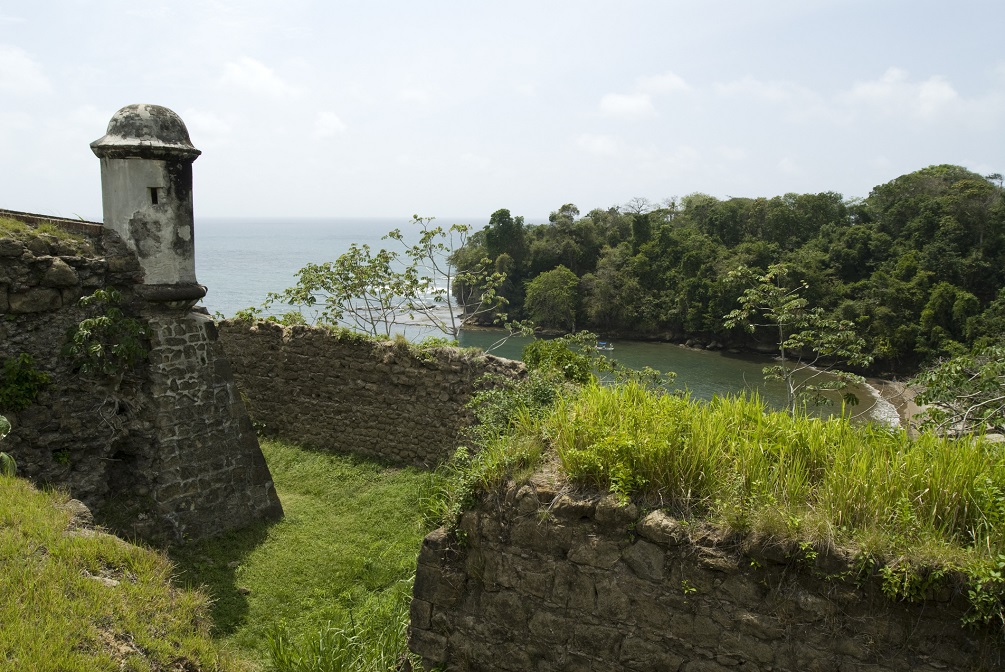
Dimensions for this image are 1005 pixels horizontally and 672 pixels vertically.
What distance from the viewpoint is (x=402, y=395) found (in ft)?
29.4

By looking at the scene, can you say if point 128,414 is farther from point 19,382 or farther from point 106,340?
point 19,382

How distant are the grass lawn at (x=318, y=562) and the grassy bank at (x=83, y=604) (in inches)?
31.7

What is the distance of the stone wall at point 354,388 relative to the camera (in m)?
8.60

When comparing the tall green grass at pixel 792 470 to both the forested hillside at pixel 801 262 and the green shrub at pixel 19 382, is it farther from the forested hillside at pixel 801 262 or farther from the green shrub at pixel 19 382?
the forested hillside at pixel 801 262

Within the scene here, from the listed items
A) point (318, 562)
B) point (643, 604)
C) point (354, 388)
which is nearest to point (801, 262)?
point (354, 388)

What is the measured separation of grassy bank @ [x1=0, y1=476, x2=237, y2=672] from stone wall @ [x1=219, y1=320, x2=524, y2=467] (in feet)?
13.6

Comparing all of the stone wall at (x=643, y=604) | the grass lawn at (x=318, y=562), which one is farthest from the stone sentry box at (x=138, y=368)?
the stone wall at (x=643, y=604)

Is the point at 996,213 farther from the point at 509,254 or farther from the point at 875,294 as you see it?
the point at 509,254

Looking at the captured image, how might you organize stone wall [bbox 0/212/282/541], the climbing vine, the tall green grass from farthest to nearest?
the climbing vine → stone wall [bbox 0/212/282/541] → the tall green grass

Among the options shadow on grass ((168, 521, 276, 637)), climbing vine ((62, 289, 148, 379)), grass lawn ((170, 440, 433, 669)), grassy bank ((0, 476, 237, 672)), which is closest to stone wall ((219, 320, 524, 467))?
grass lawn ((170, 440, 433, 669))

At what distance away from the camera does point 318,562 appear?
21.1 ft

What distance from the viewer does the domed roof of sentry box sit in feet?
21.3

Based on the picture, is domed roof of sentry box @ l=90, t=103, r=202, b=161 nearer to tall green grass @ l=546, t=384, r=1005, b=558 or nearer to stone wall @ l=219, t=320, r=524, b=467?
stone wall @ l=219, t=320, r=524, b=467

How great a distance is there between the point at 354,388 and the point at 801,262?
33.8 meters
